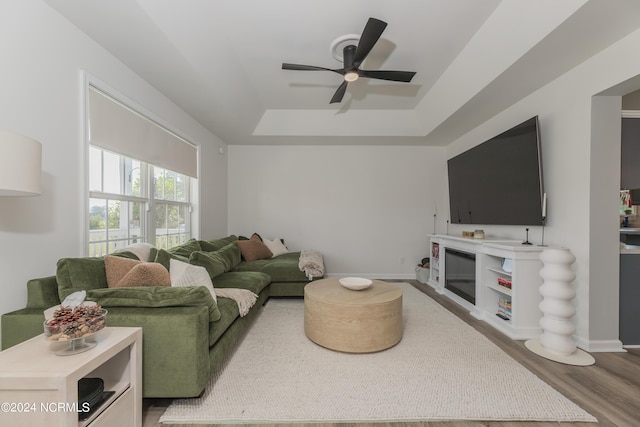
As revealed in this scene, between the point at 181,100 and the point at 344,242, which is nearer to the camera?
the point at 181,100

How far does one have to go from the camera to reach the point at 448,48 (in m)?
2.84

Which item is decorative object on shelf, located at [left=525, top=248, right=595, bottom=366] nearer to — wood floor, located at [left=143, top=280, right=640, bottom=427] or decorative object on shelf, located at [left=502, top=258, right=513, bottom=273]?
wood floor, located at [left=143, top=280, right=640, bottom=427]

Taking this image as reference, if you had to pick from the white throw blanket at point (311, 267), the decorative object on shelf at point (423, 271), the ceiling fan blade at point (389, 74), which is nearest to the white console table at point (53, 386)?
the white throw blanket at point (311, 267)

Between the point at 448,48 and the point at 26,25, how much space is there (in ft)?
11.2

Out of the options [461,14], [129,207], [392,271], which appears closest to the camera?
[461,14]

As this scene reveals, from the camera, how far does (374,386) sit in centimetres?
186

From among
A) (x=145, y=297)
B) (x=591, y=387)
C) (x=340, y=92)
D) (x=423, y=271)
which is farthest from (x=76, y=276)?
(x=423, y=271)

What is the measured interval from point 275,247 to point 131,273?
9.43 feet

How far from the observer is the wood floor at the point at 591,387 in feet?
5.14

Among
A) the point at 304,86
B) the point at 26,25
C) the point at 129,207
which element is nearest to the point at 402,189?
the point at 304,86

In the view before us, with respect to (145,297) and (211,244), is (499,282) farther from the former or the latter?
(211,244)

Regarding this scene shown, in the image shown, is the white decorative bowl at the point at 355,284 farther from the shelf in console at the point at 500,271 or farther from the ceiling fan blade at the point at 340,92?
the ceiling fan blade at the point at 340,92

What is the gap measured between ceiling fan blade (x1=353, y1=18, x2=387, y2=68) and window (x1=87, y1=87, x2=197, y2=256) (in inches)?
86.0

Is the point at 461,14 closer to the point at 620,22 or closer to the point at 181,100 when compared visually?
the point at 620,22
